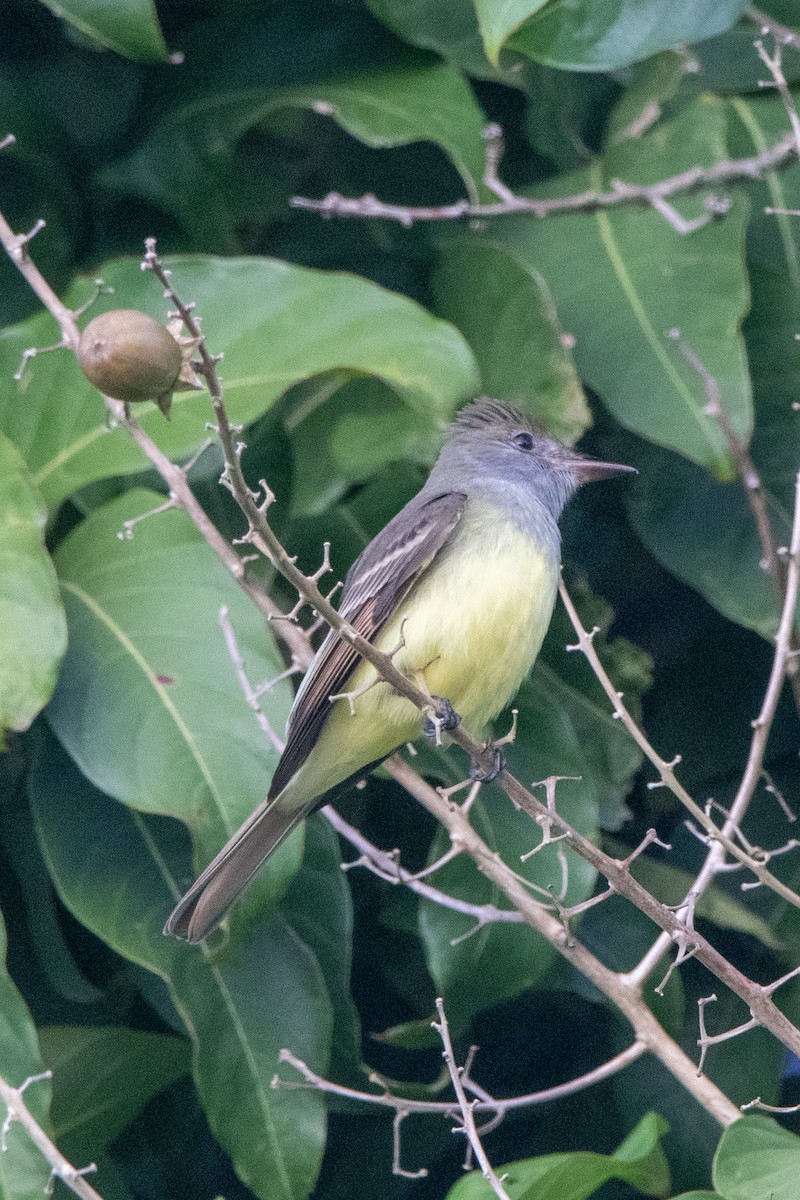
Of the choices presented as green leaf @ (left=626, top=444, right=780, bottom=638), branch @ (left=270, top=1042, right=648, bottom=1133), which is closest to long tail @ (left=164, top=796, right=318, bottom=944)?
branch @ (left=270, top=1042, right=648, bottom=1133)

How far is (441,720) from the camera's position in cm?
221

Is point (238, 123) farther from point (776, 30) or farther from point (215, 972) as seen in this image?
point (215, 972)

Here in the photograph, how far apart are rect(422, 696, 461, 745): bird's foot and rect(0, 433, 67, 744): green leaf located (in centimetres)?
60

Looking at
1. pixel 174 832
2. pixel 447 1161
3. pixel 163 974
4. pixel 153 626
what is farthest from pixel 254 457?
pixel 447 1161

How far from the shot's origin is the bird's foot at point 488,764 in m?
2.40

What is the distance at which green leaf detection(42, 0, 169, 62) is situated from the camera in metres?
2.73

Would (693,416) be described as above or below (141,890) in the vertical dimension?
above

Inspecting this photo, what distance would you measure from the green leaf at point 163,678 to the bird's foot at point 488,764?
0.31m

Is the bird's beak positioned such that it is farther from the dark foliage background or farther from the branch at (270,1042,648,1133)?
the branch at (270,1042,648,1133)

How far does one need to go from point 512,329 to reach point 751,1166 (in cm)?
155

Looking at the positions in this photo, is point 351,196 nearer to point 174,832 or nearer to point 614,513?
point 614,513

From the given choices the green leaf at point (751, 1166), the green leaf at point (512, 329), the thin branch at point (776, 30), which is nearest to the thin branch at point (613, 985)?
the green leaf at point (751, 1166)

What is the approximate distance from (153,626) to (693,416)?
3.32ft

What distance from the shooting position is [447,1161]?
2811mm
